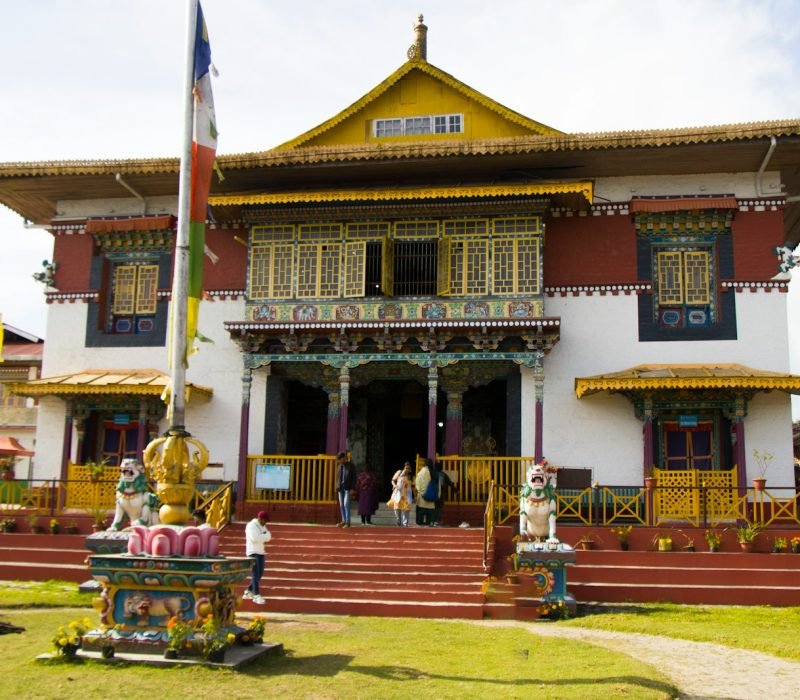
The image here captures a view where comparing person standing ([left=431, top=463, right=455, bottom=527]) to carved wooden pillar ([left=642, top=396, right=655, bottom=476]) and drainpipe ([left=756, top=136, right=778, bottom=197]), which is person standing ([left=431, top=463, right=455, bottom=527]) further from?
drainpipe ([left=756, top=136, right=778, bottom=197])

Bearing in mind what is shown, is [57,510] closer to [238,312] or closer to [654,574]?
[238,312]

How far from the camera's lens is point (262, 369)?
2228 centimetres

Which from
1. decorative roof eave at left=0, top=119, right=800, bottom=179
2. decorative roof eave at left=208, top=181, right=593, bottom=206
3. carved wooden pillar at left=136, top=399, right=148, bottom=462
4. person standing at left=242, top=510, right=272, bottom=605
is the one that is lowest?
person standing at left=242, top=510, right=272, bottom=605

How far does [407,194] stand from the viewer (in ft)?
67.8

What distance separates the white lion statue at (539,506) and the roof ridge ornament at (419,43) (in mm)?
13736

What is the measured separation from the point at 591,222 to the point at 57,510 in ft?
43.6

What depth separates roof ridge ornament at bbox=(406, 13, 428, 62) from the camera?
25156 millimetres

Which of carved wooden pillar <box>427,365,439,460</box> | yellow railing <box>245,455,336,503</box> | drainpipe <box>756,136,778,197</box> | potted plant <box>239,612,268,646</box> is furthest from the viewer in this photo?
yellow railing <box>245,455,336,503</box>

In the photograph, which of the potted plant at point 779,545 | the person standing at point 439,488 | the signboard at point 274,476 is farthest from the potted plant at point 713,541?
the signboard at point 274,476

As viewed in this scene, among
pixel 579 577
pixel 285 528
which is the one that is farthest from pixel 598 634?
pixel 285 528

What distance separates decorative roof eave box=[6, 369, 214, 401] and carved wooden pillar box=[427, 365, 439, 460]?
17.3 feet

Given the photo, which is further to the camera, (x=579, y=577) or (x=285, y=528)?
(x=285, y=528)

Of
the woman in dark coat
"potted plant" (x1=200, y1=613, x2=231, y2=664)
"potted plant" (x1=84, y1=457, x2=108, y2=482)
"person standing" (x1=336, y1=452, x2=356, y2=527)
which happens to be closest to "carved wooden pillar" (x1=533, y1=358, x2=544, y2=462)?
the woman in dark coat

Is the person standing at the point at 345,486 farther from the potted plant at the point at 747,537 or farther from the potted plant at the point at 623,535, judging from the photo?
the potted plant at the point at 747,537
